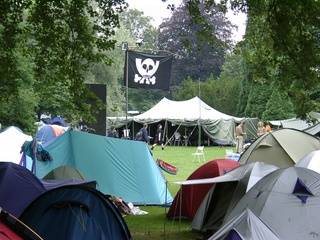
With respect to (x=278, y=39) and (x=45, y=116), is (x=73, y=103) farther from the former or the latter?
(x=45, y=116)

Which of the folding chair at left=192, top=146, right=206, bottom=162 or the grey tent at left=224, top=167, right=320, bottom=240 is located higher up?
the grey tent at left=224, top=167, right=320, bottom=240

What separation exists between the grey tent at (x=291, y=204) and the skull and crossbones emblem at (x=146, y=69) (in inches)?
312

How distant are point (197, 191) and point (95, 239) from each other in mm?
4310

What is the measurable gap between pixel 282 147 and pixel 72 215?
672 centimetres

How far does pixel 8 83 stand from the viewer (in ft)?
32.8

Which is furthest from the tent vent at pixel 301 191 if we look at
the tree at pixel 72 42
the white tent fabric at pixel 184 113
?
the white tent fabric at pixel 184 113

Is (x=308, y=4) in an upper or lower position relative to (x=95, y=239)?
upper

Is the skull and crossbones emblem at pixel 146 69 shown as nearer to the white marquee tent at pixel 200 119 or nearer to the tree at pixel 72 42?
the tree at pixel 72 42

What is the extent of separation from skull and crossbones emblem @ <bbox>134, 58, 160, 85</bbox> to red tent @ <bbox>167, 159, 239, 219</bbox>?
458cm

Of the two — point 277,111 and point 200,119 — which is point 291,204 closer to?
point 200,119

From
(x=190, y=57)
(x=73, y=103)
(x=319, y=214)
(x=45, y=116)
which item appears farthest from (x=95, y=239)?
(x=190, y=57)

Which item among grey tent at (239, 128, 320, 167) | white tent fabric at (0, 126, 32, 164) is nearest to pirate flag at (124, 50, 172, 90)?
white tent fabric at (0, 126, 32, 164)

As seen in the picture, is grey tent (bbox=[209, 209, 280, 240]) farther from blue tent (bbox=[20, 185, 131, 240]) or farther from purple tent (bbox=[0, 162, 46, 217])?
purple tent (bbox=[0, 162, 46, 217])

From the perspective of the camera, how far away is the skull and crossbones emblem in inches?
599
